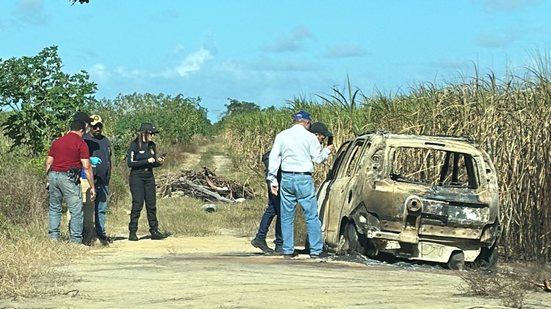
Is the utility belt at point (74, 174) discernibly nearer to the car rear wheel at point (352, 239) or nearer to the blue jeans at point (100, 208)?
the blue jeans at point (100, 208)

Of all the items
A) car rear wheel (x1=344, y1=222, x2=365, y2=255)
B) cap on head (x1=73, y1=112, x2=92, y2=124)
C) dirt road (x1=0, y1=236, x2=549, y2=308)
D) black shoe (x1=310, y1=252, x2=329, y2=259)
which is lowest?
dirt road (x1=0, y1=236, x2=549, y2=308)

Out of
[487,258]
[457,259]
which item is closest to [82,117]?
[457,259]

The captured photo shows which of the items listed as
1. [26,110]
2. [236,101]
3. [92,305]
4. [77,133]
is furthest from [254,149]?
[236,101]

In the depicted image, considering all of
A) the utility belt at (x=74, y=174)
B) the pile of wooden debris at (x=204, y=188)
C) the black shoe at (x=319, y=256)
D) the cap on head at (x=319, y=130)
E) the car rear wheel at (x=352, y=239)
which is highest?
the cap on head at (x=319, y=130)

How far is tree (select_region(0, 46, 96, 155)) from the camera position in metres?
18.6

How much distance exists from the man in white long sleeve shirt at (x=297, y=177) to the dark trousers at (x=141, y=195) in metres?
3.73

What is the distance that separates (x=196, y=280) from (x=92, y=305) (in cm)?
172

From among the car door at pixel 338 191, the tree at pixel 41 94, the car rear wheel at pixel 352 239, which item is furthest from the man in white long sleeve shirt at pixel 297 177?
the tree at pixel 41 94

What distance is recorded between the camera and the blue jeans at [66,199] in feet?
44.6

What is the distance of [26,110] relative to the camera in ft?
61.4

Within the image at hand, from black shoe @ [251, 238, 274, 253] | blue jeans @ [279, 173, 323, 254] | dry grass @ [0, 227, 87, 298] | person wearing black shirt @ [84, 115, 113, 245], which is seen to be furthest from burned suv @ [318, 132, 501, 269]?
person wearing black shirt @ [84, 115, 113, 245]

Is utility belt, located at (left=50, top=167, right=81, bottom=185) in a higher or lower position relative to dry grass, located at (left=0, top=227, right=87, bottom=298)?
higher

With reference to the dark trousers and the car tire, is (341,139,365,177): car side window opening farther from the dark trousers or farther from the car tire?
the dark trousers

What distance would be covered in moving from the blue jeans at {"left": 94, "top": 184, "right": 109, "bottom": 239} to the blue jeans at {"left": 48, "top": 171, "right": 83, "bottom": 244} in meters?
1.04
